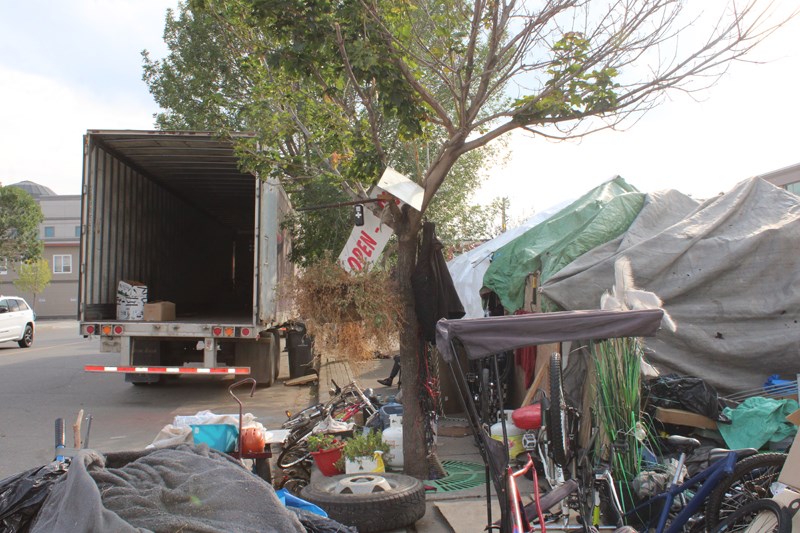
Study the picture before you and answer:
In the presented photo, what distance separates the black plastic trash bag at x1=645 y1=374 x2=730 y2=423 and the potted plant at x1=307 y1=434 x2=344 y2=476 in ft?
10.3

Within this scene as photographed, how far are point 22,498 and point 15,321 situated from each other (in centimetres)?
2082

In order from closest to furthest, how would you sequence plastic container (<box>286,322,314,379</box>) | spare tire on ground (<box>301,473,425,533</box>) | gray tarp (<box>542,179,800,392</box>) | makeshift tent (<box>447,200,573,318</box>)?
spare tire on ground (<box>301,473,425,533</box>), gray tarp (<box>542,179,800,392</box>), makeshift tent (<box>447,200,573,318</box>), plastic container (<box>286,322,314,379</box>)

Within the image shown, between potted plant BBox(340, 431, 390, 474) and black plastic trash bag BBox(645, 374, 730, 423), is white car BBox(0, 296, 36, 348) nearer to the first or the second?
potted plant BBox(340, 431, 390, 474)

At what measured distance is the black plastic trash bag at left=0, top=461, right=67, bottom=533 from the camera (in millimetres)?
3900

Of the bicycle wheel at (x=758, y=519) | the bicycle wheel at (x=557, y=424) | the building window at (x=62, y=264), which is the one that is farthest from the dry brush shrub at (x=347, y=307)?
the building window at (x=62, y=264)

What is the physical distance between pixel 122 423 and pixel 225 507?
7144 mm

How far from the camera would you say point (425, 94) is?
6.53 m

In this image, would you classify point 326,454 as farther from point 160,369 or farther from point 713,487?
point 160,369

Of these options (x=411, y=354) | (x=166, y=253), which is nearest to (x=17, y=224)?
(x=166, y=253)

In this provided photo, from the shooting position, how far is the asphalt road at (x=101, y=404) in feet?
28.2

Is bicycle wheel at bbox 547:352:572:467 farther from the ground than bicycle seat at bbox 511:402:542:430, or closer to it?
farther from the ground

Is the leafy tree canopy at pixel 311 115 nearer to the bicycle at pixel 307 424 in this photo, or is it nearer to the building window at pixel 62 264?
the bicycle at pixel 307 424

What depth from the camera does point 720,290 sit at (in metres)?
7.71

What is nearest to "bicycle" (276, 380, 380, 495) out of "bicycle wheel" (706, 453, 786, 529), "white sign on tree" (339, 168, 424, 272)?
"white sign on tree" (339, 168, 424, 272)
